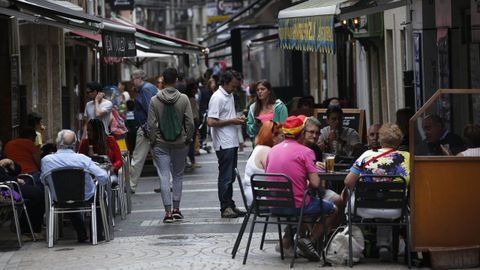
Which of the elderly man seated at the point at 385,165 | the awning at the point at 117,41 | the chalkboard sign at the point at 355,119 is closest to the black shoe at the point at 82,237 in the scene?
the elderly man seated at the point at 385,165

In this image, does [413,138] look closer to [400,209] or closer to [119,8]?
[400,209]

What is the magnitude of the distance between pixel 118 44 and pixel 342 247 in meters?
10.5

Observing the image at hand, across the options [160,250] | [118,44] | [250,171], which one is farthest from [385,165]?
[118,44]

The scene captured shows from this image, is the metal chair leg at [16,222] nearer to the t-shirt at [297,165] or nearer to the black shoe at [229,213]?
the black shoe at [229,213]

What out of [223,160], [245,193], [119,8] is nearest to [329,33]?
[223,160]

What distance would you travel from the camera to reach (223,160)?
15906 millimetres

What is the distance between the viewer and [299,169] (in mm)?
11789

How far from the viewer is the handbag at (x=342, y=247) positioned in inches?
455

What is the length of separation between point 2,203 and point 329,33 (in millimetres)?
5441

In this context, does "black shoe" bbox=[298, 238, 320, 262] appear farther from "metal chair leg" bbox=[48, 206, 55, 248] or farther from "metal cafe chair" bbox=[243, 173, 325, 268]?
"metal chair leg" bbox=[48, 206, 55, 248]

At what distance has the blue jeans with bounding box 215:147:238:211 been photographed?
15805mm

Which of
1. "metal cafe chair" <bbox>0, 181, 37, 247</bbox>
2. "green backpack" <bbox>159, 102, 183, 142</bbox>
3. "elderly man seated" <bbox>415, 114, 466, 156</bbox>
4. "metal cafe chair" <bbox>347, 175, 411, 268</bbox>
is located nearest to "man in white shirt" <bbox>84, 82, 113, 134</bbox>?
"green backpack" <bbox>159, 102, 183, 142</bbox>

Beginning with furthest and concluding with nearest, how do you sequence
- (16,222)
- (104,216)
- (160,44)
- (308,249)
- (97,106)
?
(160,44), (97,106), (104,216), (16,222), (308,249)

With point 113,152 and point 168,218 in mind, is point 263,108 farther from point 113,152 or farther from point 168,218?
point 113,152
